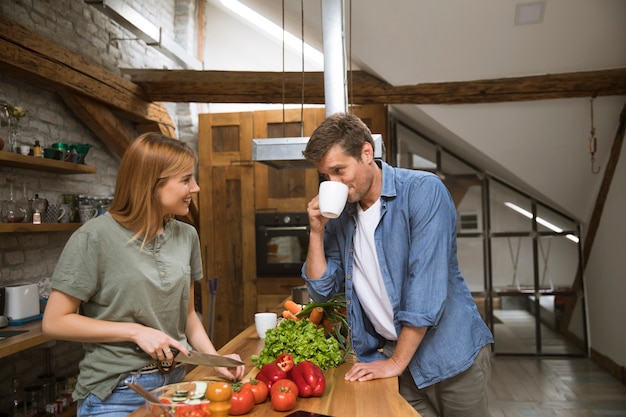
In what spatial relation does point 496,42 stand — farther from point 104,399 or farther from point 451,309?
point 104,399

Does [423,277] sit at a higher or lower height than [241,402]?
higher

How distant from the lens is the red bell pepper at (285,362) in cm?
157

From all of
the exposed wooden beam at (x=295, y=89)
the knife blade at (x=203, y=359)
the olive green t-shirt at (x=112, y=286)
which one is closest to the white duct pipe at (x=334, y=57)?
the olive green t-shirt at (x=112, y=286)

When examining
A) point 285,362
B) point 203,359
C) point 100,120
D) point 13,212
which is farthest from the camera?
point 100,120

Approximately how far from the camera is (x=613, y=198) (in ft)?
16.1

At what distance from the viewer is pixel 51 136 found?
4086 mm

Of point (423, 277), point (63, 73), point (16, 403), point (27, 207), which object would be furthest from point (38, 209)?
point (423, 277)

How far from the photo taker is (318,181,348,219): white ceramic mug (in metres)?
1.59

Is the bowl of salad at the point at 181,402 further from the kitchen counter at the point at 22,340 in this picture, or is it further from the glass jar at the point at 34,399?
the glass jar at the point at 34,399

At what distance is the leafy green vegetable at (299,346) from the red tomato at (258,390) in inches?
9.1

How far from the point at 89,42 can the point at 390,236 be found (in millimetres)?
3757

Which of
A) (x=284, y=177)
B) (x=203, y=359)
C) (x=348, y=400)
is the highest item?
(x=284, y=177)

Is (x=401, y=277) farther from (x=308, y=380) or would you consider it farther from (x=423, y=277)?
(x=308, y=380)

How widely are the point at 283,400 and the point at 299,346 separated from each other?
33 centimetres
